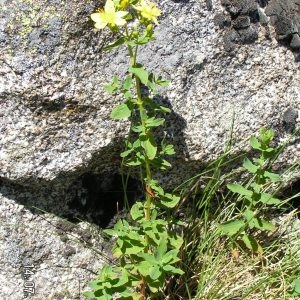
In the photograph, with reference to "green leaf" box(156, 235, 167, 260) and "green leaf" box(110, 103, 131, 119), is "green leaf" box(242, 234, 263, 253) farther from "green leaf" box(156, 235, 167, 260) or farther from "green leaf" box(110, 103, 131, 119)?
"green leaf" box(110, 103, 131, 119)

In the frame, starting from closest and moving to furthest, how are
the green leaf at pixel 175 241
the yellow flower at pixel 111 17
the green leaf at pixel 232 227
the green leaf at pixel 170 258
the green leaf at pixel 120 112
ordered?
the yellow flower at pixel 111 17, the green leaf at pixel 120 112, the green leaf at pixel 170 258, the green leaf at pixel 175 241, the green leaf at pixel 232 227

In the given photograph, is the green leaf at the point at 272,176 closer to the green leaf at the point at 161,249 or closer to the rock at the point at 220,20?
the green leaf at the point at 161,249

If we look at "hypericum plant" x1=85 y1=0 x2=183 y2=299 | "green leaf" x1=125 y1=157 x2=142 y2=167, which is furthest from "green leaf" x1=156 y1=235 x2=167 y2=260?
"green leaf" x1=125 y1=157 x2=142 y2=167

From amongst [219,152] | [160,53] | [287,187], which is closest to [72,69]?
[160,53]

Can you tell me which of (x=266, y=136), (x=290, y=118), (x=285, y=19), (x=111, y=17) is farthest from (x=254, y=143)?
(x=111, y=17)

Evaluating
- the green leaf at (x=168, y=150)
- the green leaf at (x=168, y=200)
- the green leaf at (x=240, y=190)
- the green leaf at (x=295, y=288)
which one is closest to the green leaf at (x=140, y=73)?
the green leaf at (x=168, y=150)

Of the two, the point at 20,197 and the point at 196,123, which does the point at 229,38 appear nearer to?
the point at 196,123

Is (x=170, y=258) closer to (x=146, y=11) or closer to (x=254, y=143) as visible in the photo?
(x=254, y=143)
